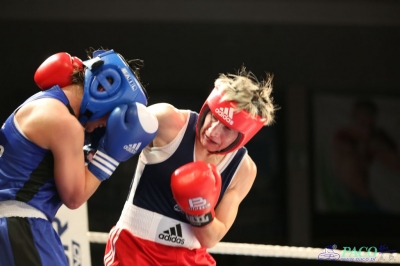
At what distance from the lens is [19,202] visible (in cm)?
176

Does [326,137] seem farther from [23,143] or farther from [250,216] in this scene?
[23,143]

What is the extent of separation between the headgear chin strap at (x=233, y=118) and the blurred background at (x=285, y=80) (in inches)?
105

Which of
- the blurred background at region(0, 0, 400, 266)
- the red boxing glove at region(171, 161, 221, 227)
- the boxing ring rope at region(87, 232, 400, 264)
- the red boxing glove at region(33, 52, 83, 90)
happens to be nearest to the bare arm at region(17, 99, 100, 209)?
the red boxing glove at region(33, 52, 83, 90)

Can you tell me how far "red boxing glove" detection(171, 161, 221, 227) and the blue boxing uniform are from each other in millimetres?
430

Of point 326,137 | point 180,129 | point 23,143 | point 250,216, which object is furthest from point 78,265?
point 326,137

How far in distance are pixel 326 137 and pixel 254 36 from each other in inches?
42.1

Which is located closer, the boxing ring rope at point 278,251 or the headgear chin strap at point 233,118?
the headgear chin strap at point 233,118

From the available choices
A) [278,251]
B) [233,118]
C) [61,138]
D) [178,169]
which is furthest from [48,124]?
→ [278,251]

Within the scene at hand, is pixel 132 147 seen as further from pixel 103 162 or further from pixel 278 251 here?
pixel 278 251

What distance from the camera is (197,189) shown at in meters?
1.98

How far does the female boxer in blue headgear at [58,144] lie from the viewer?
1.71m

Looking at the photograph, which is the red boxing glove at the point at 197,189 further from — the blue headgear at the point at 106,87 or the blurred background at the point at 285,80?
the blurred background at the point at 285,80

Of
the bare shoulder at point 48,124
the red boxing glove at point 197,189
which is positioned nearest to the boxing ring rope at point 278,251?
the red boxing glove at point 197,189

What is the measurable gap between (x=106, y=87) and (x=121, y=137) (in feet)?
0.53
